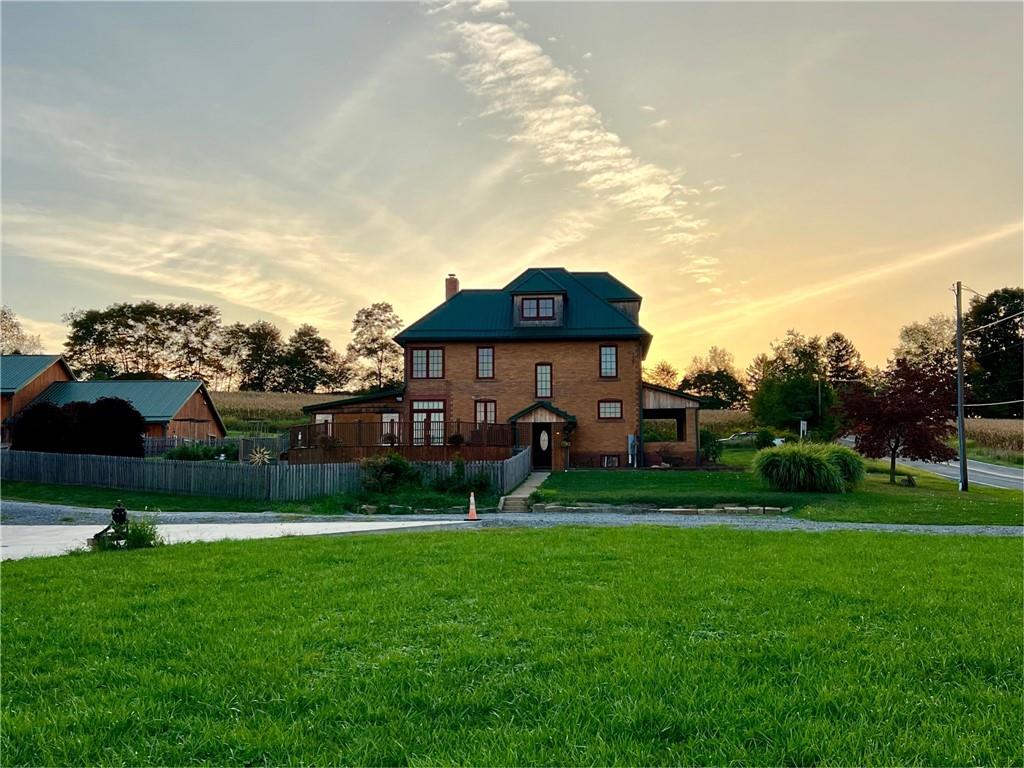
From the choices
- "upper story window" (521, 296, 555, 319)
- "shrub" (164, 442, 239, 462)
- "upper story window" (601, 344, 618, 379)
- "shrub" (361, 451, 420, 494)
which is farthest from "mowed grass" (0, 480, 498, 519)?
"upper story window" (521, 296, 555, 319)

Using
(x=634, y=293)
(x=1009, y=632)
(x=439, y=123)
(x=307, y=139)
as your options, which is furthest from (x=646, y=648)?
(x=634, y=293)

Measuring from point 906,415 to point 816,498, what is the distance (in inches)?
355

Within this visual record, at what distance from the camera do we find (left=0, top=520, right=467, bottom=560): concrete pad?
12.7m

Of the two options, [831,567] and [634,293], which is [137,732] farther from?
[634,293]

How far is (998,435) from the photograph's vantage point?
59.3 metres

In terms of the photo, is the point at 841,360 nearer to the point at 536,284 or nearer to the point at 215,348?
the point at 536,284

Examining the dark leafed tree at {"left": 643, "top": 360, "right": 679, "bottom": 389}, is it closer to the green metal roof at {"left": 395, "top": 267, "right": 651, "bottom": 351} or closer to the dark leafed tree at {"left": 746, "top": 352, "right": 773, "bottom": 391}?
the dark leafed tree at {"left": 746, "top": 352, "right": 773, "bottom": 391}

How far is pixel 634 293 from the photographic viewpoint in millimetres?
40875

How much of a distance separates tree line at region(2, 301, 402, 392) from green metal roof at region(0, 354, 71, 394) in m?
31.7

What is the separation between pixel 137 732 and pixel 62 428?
3176cm

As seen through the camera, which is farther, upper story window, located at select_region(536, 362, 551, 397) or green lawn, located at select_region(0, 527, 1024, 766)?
upper story window, located at select_region(536, 362, 551, 397)

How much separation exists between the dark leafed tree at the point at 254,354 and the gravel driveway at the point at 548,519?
229 feet

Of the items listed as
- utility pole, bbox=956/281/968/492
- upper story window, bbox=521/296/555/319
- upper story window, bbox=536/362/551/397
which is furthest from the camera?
upper story window, bbox=521/296/555/319

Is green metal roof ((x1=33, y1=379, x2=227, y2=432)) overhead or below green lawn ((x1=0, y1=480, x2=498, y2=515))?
overhead
